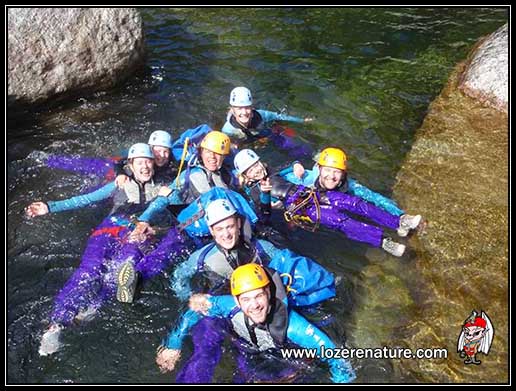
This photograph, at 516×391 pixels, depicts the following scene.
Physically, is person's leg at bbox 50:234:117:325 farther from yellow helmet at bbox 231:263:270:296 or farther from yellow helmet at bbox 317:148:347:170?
yellow helmet at bbox 317:148:347:170

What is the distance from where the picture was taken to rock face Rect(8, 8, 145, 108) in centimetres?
1037

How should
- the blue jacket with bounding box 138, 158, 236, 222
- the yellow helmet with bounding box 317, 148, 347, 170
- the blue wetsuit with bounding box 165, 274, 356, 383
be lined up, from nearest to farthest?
the blue wetsuit with bounding box 165, 274, 356, 383 < the yellow helmet with bounding box 317, 148, 347, 170 < the blue jacket with bounding box 138, 158, 236, 222

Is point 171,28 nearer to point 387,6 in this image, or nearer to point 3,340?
point 387,6

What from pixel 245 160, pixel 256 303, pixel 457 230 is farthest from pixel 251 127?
pixel 256 303

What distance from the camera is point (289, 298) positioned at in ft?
21.3

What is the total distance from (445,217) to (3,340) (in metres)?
7.25

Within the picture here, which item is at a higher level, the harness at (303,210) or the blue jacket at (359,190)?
the blue jacket at (359,190)

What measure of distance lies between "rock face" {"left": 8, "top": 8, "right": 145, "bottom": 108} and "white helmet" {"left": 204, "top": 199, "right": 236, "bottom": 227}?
6458mm

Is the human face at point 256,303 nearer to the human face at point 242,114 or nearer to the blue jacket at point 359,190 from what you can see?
the blue jacket at point 359,190

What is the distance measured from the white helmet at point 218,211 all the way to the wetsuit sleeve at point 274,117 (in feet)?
14.6

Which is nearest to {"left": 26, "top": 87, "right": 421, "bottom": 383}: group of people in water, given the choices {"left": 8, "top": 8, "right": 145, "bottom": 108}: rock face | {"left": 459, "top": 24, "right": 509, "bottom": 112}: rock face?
{"left": 8, "top": 8, "right": 145, "bottom": 108}: rock face

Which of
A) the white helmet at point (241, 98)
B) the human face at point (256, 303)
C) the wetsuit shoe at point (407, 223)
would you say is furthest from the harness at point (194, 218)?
the wetsuit shoe at point (407, 223)

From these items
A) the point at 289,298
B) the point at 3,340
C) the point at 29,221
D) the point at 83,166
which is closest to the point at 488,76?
the point at 289,298

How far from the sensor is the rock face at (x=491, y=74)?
10766 millimetres
